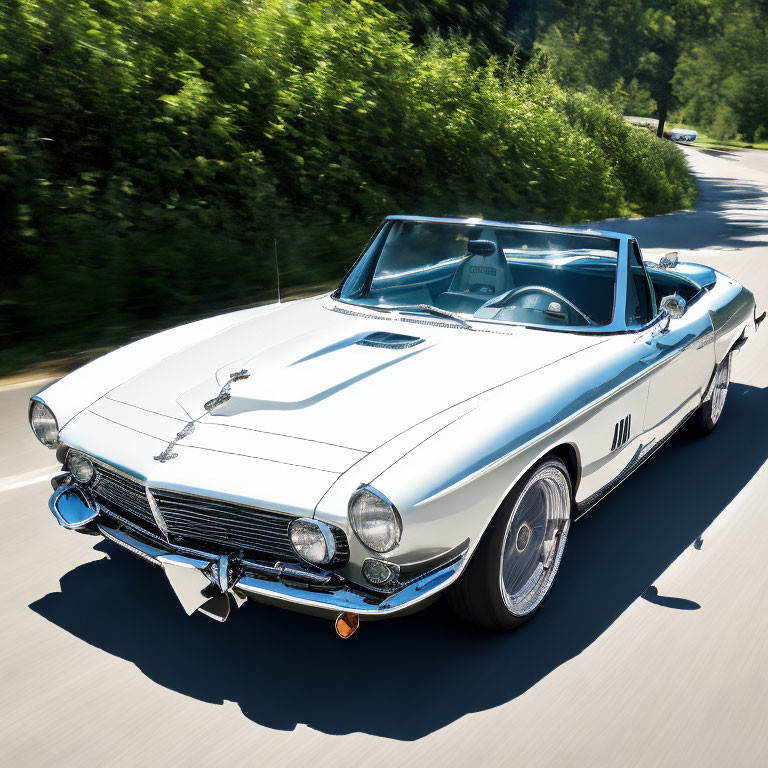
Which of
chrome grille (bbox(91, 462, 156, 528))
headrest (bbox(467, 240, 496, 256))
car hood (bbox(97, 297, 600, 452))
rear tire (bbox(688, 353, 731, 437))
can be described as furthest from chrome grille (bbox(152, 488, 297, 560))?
rear tire (bbox(688, 353, 731, 437))

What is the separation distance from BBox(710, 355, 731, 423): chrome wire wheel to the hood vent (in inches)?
91.7

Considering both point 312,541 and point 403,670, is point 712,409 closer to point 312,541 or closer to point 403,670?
point 403,670

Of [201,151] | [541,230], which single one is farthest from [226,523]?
[201,151]

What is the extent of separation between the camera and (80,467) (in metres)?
3.22

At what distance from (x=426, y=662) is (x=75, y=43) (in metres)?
7.95

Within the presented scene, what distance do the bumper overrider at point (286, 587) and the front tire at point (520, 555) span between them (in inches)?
7.7

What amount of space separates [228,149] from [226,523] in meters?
8.51

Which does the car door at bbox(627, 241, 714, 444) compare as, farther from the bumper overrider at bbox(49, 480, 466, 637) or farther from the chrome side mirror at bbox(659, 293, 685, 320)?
the bumper overrider at bbox(49, 480, 466, 637)

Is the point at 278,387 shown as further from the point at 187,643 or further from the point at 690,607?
the point at 690,607

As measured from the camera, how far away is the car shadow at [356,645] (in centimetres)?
271

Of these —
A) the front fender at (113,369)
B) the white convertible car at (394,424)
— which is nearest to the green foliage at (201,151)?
the front fender at (113,369)

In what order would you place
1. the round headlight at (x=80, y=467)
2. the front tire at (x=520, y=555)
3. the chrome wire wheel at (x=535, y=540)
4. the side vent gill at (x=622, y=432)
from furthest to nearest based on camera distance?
the side vent gill at (x=622, y=432) < the round headlight at (x=80, y=467) < the chrome wire wheel at (x=535, y=540) < the front tire at (x=520, y=555)

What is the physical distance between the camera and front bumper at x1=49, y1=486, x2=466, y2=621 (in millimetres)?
2621

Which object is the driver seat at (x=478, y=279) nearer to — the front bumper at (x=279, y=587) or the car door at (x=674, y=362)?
the car door at (x=674, y=362)
